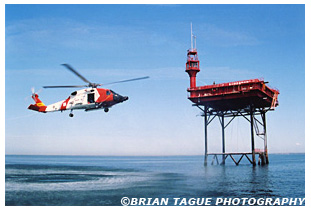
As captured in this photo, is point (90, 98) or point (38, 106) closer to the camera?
point (90, 98)

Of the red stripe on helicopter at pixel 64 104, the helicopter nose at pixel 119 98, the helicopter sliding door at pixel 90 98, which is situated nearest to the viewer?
the helicopter nose at pixel 119 98

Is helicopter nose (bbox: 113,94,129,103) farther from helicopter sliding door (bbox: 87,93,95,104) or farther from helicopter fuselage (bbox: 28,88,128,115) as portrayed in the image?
helicopter sliding door (bbox: 87,93,95,104)

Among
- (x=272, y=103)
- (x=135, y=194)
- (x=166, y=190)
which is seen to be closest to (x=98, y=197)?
(x=135, y=194)

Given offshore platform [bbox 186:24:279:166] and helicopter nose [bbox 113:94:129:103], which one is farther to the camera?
offshore platform [bbox 186:24:279:166]

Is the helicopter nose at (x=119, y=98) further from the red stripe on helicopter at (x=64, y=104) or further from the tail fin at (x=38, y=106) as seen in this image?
the tail fin at (x=38, y=106)

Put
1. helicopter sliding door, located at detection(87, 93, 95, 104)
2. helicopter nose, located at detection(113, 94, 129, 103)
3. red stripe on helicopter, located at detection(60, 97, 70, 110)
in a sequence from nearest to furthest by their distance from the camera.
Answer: helicopter nose, located at detection(113, 94, 129, 103)
helicopter sliding door, located at detection(87, 93, 95, 104)
red stripe on helicopter, located at detection(60, 97, 70, 110)

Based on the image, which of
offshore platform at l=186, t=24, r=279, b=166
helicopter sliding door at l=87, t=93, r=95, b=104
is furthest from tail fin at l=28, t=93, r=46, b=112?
offshore platform at l=186, t=24, r=279, b=166

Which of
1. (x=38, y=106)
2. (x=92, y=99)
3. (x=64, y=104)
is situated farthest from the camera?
(x=38, y=106)

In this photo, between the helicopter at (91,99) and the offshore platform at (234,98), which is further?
the offshore platform at (234,98)

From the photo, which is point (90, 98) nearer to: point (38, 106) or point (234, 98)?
point (38, 106)

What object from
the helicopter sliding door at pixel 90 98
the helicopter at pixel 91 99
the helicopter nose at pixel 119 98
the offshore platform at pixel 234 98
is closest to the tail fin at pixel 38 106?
the helicopter at pixel 91 99

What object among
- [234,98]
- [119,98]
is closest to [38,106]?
[119,98]

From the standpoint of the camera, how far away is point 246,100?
59.6 meters
